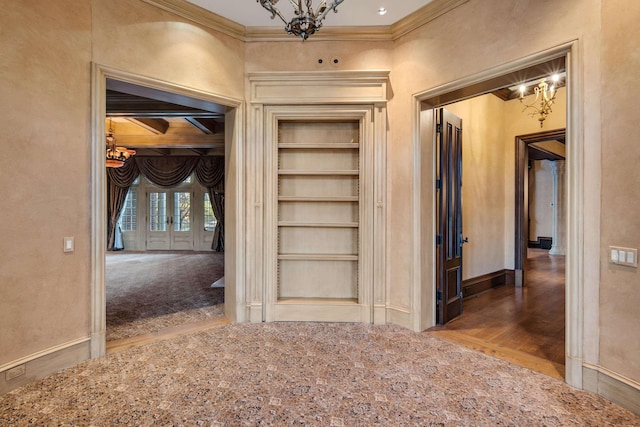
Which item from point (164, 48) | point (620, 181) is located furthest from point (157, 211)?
point (620, 181)

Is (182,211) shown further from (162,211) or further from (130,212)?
(130,212)

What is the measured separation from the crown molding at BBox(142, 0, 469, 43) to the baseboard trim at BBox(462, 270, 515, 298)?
11.7 ft

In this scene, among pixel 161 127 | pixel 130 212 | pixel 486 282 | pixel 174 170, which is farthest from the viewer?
pixel 130 212

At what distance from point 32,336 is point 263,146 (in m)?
2.61

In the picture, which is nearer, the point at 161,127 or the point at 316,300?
the point at 316,300

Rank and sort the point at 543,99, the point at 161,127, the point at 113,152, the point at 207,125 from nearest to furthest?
the point at 543,99
the point at 113,152
the point at 207,125
the point at 161,127

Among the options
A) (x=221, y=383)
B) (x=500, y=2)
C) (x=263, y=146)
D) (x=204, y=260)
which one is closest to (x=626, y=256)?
(x=500, y=2)

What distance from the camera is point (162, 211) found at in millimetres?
10250

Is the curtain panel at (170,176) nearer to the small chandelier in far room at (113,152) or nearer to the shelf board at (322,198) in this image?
the small chandelier in far room at (113,152)

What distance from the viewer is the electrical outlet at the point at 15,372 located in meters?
2.18

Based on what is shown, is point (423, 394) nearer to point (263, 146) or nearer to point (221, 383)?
point (221, 383)

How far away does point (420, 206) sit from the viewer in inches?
128

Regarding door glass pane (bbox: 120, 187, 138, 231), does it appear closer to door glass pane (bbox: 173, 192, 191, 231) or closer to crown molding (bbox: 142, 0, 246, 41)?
door glass pane (bbox: 173, 192, 191, 231)

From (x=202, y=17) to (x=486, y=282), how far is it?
17.9 ft
